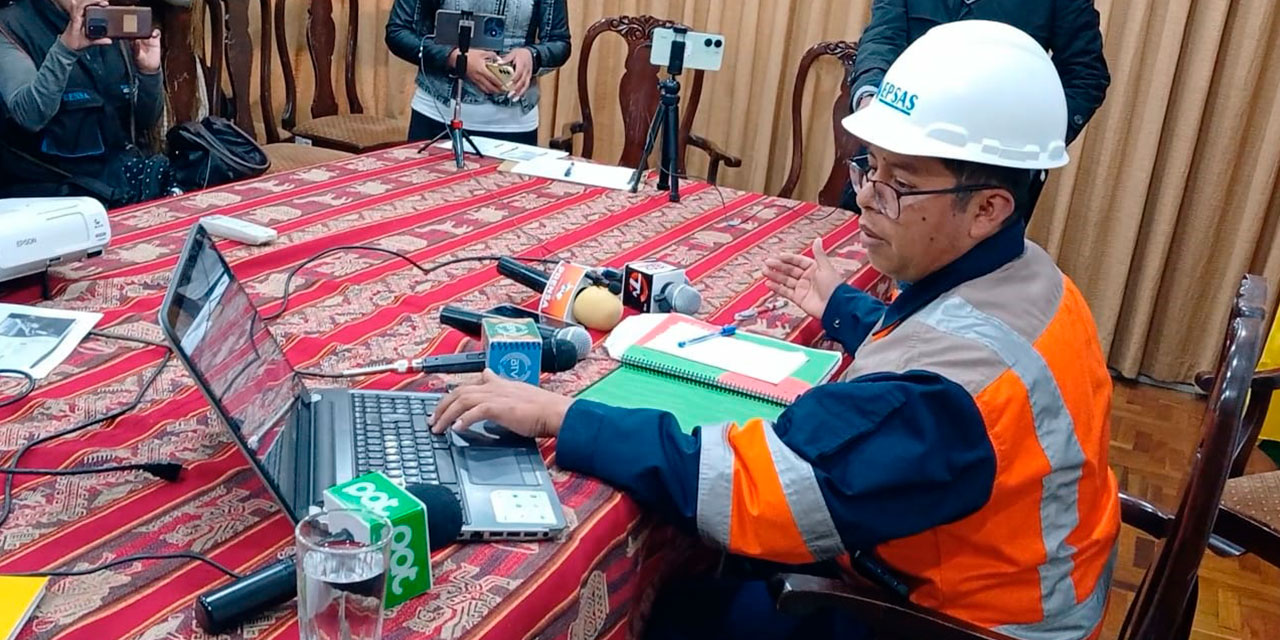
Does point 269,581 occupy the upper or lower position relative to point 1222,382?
lower

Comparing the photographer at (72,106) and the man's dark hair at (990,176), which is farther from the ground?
the man's dark hair at (990,176)

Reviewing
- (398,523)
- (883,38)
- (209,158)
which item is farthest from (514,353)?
(883,38)

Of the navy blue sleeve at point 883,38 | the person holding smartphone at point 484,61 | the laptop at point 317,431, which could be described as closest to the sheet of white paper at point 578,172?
the person holding smartphone at point 484,61

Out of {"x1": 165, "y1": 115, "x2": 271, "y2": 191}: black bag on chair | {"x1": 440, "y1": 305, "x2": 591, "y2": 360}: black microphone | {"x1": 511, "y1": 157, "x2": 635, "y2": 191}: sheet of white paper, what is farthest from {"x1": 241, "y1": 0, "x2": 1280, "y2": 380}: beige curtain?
{"x1": 440, "y1": 305, "x2": 591, "y2": 360}: black microphone

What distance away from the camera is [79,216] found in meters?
1.52

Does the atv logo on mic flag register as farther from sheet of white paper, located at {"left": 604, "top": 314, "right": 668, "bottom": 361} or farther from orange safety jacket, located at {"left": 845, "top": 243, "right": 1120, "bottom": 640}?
orange safety jacket, located at {"left": 845, "top": 243, "right": 1120, "bottom": 640}

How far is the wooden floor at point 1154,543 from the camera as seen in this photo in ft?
7.26

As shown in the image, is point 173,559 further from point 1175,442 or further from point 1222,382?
point 1175,442

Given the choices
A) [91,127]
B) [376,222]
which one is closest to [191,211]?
[376,222]

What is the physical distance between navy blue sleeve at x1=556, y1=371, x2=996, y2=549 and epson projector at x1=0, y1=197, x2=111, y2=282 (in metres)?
0.95

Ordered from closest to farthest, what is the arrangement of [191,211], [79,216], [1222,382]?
[1222,382], [79,216], [191,211]

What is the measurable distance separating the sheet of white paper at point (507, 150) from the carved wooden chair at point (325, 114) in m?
0.99

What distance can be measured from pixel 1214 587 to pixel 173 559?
2275 mm

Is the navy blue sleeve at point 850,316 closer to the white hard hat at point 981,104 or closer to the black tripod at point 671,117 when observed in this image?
the white hard hat at point 981,104
